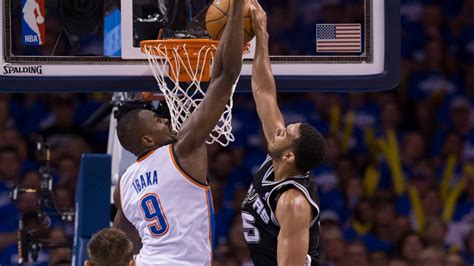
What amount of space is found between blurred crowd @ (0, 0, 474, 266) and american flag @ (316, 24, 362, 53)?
2.78 metres

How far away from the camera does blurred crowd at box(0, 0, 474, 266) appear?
314 inches

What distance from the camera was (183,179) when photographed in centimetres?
434

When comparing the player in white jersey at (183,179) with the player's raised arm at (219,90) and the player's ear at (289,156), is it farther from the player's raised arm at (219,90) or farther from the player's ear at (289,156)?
the player's ear at (289,156)

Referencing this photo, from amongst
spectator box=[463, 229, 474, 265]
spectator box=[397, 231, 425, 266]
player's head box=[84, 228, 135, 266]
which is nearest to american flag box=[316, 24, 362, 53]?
player's head box=[84, 228, 135, 266]

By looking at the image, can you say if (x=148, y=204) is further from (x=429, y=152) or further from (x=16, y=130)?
(x=429, y=152)

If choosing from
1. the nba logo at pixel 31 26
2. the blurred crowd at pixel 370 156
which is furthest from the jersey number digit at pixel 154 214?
the blurred crowd at pixel 370 156

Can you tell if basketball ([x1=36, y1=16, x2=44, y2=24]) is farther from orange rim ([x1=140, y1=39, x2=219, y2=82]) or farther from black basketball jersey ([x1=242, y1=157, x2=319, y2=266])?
black basketball jersey ([x1=242, y1=157, x2=319, y2=266])

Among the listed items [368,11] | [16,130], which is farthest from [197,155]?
[16,130]

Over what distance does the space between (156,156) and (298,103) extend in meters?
4.43

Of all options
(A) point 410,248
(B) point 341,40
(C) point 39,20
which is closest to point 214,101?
(B) point 341,40

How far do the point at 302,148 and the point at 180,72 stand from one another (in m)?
0.85

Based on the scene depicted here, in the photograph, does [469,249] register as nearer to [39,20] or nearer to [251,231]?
[251,231]

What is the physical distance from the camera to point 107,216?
6105 millimetres

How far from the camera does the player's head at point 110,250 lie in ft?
12.9
